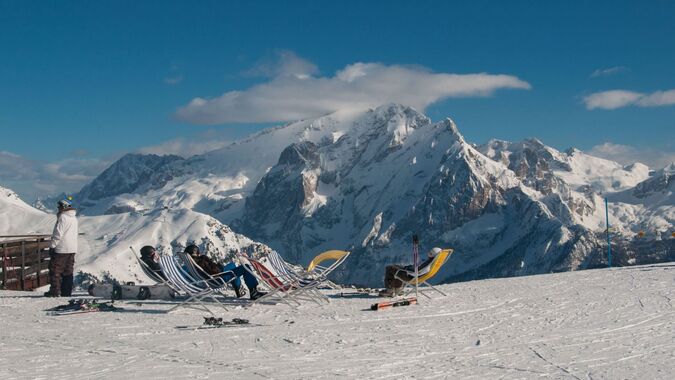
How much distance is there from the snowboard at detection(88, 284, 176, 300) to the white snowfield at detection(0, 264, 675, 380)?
707 mm

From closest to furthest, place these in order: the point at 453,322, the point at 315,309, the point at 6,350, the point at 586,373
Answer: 1. the point at 586,373
2. the point at 6,350
3. the point at 453,322
4. the point at 315,309

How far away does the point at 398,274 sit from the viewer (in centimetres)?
1609

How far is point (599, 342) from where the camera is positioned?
Result: 9.87 m

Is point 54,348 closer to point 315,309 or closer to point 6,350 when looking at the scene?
point 6,350

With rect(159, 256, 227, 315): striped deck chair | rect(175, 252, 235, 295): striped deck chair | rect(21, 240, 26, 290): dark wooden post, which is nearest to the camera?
rect(159, 256, 227, 315): striped deck chair

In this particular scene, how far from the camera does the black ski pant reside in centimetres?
1634

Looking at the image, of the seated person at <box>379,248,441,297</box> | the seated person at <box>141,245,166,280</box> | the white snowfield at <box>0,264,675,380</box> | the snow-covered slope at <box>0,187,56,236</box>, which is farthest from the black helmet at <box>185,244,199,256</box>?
the snow-covered slope at <box>0,187,56,236</box>

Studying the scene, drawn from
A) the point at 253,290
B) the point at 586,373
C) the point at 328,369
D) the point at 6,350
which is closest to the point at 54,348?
the point at 6,350

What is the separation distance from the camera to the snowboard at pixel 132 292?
50.1ft

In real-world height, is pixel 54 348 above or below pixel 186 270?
below

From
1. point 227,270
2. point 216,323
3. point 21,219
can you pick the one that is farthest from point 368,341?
point 21,219

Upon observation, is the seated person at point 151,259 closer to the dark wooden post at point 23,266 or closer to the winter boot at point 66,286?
the winter boot at point 66,286

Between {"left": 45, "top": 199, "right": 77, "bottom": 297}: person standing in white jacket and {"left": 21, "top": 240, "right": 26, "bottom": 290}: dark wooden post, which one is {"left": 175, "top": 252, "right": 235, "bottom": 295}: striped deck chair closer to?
{"left": 45, "top": 199, "right": 77, "bottom": 297}: person standing in white jacket

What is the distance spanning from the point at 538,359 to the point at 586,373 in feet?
2.67
